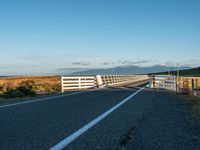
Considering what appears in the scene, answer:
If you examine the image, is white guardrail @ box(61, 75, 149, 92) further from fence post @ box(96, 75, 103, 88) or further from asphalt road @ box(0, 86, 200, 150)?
asphalt road @ box(0, 86, 200, 150)

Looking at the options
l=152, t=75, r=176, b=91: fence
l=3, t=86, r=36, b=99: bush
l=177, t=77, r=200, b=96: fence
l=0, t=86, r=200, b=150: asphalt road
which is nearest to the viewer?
l=0, t=86, r=200, b=150: asphalt road

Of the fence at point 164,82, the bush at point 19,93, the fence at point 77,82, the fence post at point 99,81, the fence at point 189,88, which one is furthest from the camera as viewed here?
the fence post at point 99,81

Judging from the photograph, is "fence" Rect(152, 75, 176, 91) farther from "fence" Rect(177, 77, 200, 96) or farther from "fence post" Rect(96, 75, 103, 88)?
"fence post" Rect(96, 75, 103, 88)

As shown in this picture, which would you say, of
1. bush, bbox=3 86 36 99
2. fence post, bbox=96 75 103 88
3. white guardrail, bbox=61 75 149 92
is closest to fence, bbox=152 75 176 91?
fence post, bbox=96 75 103 88

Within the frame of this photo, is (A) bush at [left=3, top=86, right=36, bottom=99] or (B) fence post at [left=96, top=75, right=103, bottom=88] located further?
(B) fence post at [left=96, top=75, right=103, bottom=88]

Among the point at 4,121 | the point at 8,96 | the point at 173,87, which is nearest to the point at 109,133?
the point at 4,121

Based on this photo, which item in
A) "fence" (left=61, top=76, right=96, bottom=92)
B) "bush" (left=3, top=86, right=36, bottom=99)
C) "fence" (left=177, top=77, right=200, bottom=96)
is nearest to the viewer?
"bush" (left=3, top=86, right=36, bottom=99)

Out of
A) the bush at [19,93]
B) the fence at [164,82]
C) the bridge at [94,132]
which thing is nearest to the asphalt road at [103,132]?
the bridge at [94,132]

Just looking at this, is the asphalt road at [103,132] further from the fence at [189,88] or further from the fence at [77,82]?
the fence at [77,82]

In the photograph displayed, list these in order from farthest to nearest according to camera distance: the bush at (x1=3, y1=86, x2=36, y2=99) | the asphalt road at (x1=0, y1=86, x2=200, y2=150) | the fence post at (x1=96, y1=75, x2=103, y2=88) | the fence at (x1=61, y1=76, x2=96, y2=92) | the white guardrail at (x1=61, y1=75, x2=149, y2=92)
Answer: the fence post at (x1=96, y1=75, x2=103, y2=88) < the white guardrail at (x1=61, y1=75, x2=149, y2=92) < the fence at (x1=61, y1=76, x2=96, y2=92) < the bush at (x1=3, y1=86, x2=36, y2=99) < the asphalt road at (x1=0, y1=86, x2=200, y2=150)

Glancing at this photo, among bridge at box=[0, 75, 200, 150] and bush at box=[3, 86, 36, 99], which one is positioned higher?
bridge at box=[0, 75, 200, 150]

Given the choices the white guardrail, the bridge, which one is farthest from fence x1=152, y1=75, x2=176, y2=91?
the bridge

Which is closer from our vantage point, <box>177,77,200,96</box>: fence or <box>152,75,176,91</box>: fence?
<box>177,77,200,96</box>: fence

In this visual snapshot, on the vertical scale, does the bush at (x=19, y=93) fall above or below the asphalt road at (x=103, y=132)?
below
